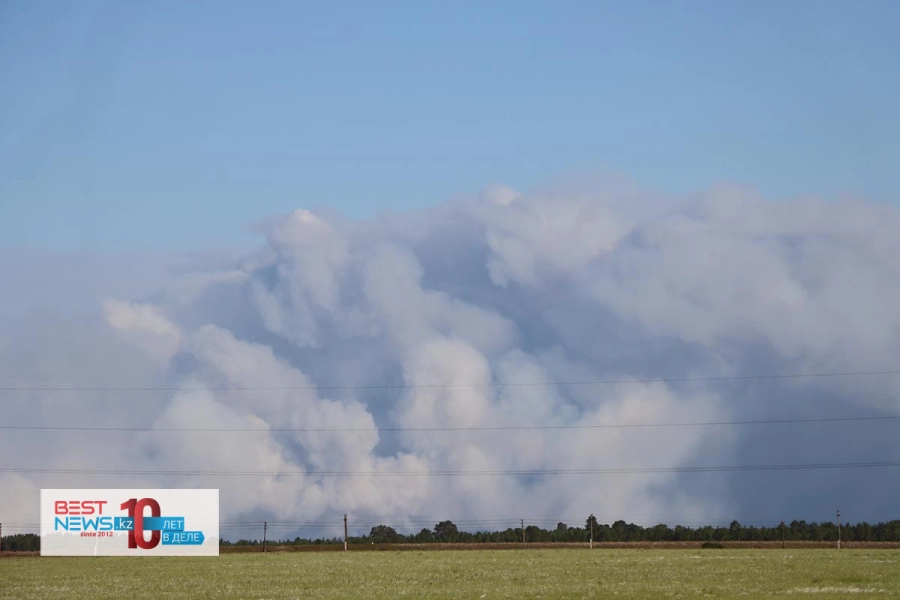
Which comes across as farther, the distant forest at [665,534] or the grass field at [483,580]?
the distant forest at [665,534]

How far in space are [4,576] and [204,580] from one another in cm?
1478

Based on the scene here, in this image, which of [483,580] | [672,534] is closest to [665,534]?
[672,534]

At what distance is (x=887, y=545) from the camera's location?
9788cm

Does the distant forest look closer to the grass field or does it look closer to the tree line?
the tree line

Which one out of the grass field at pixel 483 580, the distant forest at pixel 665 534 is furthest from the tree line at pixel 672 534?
the grass field at pixel 483 580

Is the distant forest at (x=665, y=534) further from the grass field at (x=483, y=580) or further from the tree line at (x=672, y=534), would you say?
the grass field at (x=483, y=580)

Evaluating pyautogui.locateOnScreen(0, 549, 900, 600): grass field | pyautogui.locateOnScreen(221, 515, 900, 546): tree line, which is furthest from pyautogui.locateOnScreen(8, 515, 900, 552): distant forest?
pyautogui.locateOnScreen(0, 549, 900, 600): grass field

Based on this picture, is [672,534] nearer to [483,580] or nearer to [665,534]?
[665,534]

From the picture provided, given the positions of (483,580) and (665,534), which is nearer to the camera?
(483,580)

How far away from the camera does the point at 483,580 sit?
40.9 m

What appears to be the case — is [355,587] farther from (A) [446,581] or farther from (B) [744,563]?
(B) [744,563]

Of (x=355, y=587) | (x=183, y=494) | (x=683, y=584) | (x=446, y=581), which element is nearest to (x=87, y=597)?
(x=355, y=587)

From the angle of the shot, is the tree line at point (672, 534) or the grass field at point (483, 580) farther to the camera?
the tree line at point (672, 534)

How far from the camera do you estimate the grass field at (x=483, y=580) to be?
A: 3453cm
